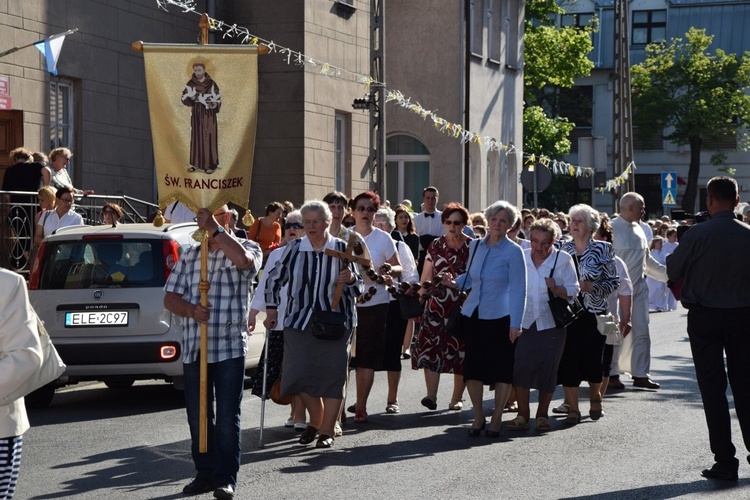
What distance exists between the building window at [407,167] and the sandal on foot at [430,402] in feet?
86.8

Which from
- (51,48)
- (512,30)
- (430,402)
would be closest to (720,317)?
(430,402)

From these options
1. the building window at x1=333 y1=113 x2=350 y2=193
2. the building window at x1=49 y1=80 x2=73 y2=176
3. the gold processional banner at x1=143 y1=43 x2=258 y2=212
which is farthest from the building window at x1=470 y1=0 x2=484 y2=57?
the gold processional banner at x1=143 y1=43 x2=258 y2=212

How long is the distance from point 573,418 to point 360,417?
182 centimetres

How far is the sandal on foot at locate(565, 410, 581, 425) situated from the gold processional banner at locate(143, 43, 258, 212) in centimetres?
435

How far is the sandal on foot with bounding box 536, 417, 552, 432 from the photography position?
11.7 meters

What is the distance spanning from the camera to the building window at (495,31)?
4147 cm

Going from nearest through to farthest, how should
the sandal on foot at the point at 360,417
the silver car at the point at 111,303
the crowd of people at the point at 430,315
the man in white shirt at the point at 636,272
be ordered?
the crowd of people at the point at 430,315, the sandal on foot at the point at 360,417, the silver car at the point at 111,303, the man in white shirt at the point at 636,272

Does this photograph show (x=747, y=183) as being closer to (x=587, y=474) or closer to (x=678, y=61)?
(x=678, y=61)

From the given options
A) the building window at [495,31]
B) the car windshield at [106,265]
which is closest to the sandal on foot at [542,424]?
the car windshield at [106,265]

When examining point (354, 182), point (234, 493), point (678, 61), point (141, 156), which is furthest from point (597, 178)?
point (678, 61)

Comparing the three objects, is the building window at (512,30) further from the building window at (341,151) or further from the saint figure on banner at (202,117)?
the saint figure on banner at (202,117)

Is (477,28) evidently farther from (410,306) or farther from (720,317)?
(720,317)

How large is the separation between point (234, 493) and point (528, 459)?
251 cm

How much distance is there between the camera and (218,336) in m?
8.43
